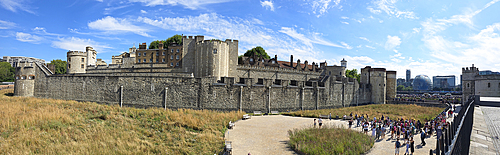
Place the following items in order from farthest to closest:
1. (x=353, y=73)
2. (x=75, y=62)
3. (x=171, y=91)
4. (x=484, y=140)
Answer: (x=353, y=73) → (x=75, y=62) → (x=171, y=91) → (x=484, y=140)

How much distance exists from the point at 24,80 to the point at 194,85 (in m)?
26.7

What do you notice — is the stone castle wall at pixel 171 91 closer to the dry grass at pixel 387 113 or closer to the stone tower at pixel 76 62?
the dry grass at pixel 387 113

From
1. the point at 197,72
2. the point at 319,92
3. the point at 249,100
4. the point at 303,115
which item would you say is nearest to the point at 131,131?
the point at 249,100

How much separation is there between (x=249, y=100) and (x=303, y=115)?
7023 mm

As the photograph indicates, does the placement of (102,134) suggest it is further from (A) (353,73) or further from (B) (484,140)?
(A) (353,73)

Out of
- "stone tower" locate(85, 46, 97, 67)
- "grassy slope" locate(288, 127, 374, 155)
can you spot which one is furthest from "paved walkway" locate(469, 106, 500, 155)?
"stone tower" locate(85, 46, 97, 67)

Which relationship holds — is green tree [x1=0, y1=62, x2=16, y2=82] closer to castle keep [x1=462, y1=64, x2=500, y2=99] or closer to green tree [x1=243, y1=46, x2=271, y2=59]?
green tree [x1=243, y1=46, x2=271, y2=59]

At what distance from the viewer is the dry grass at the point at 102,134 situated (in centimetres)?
1222

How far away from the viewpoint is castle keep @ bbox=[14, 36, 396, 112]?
2936cm

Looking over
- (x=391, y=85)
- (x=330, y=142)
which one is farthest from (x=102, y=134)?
(x=391, y=85)

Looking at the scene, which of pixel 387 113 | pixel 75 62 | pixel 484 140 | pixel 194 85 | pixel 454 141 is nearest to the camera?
pixel 454 141

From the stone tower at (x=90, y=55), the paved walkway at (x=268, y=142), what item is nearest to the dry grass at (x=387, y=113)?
the paved walkway at (x=268, y=142)

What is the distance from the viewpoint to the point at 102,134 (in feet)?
47.5

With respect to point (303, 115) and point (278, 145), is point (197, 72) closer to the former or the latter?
point (303, 115)
